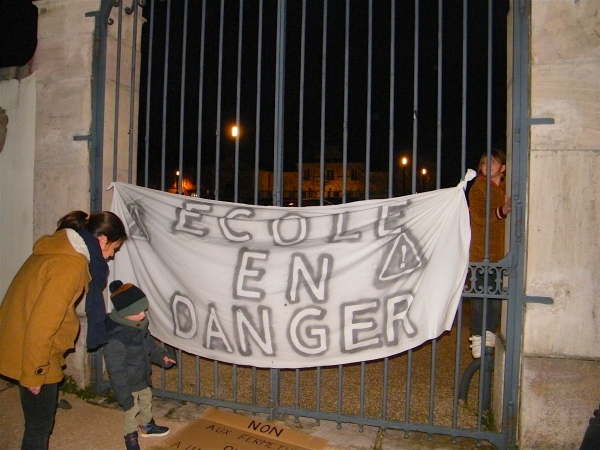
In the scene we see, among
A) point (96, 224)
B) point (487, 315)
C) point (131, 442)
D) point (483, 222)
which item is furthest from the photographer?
point (487, 315)

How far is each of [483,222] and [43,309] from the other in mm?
3121

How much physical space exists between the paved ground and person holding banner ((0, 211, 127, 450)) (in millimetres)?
857

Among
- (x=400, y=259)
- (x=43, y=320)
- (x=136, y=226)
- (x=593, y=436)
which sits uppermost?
(x=136, y=226)

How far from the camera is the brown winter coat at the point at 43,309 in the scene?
2.51 metres

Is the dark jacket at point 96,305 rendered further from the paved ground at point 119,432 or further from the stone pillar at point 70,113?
the stone pillar at point 70,113

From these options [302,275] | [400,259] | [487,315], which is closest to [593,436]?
[487,315]

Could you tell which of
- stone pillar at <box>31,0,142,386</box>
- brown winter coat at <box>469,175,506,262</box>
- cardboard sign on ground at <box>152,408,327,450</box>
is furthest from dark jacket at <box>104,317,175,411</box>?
brown winter coat at <box>469,175,506,262</box>

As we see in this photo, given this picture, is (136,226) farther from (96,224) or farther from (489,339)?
(489,339)

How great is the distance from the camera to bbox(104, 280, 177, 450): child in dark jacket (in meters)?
3.28

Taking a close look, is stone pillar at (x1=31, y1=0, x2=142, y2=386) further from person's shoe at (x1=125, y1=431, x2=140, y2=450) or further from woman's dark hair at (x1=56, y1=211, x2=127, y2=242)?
woman's dark hair at (x1=56, y1=211, x2=127, y2=242)

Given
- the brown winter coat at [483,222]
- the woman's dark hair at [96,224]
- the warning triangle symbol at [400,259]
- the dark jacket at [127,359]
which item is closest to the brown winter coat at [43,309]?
the woman's dark hair at [96,224]

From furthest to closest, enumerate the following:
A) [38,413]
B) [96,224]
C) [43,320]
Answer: [96,224] < [38,413] < [43,320]

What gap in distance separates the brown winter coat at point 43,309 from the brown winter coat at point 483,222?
2826 millimetres

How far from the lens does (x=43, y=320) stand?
250cm
